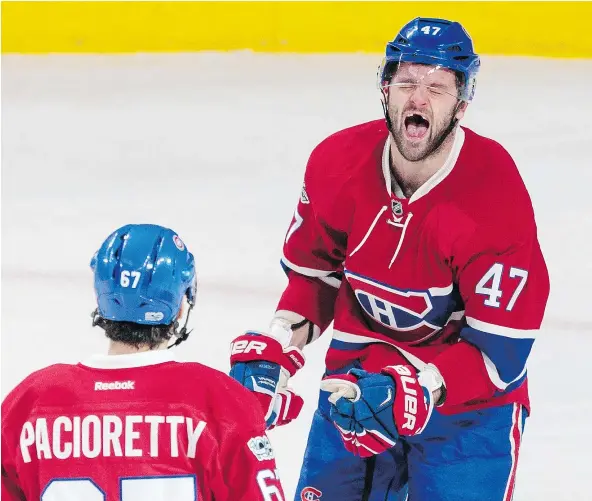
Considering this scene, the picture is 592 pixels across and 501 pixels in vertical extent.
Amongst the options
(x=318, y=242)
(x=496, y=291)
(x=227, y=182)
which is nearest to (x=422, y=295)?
(x=496, y=291)

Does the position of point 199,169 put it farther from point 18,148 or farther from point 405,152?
point 405,152

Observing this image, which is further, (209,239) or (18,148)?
(18,148)

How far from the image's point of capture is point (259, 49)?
7.16 m

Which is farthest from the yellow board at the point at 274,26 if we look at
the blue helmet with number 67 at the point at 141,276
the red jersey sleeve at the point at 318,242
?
the blue helmet with number 67 at the point at 141,276

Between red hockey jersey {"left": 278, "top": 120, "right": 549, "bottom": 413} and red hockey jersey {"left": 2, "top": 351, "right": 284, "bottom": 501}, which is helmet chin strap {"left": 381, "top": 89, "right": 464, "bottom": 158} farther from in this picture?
red hockey jersey {"left": 2, "top": 351, "right": 284, "bottom": 501}

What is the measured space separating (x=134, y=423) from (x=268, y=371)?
0.72 metres

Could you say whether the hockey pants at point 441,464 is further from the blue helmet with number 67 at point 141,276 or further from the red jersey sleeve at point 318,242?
the blue helmet with number 67 at point 141,276

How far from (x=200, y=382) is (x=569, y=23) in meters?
4.94

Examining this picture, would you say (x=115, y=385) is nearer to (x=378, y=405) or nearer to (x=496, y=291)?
(x=378, y=405)

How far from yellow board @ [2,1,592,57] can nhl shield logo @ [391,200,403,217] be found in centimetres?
381

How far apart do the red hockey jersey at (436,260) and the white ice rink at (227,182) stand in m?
0.78

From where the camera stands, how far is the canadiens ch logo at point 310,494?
308cm

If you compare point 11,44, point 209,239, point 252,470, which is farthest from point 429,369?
point 11,44

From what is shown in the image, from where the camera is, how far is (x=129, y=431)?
2.18m
